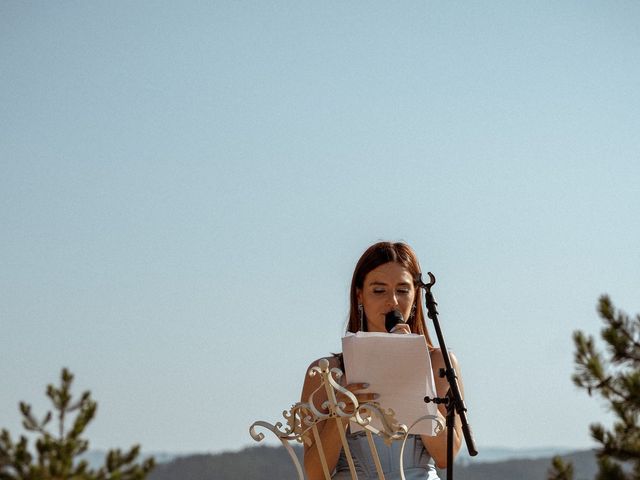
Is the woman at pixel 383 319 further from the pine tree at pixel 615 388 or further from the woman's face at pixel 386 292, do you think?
the pine tree at pixel 615 388

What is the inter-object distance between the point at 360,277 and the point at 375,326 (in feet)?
0.95

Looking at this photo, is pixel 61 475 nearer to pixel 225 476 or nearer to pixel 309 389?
pixel 309 389

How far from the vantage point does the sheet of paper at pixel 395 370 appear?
3.61m

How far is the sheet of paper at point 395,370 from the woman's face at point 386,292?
99 centimetres

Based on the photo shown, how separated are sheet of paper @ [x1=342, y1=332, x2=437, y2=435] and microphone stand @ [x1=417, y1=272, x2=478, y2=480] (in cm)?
7

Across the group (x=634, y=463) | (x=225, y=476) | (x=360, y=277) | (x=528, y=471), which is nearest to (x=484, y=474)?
(x=528, y=471)

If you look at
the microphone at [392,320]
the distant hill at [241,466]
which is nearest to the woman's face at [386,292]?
the microphone at [392,320]

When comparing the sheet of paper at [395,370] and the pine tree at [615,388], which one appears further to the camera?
the sheet of paper at [395,370]

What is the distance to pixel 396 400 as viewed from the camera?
12.1 feet

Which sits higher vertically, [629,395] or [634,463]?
[629,395]

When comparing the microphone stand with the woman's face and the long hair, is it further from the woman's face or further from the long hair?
the long hair

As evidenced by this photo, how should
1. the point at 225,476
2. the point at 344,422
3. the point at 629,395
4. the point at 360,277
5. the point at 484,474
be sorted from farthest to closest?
the point at 484,474 → the point at 225,476 → the point at 360,277 → the point at 344,422 → the point at 629,395

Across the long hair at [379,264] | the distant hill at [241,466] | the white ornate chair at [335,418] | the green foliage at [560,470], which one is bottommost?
the distant hill at [241,466]

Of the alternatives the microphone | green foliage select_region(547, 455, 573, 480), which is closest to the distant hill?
the microphone
